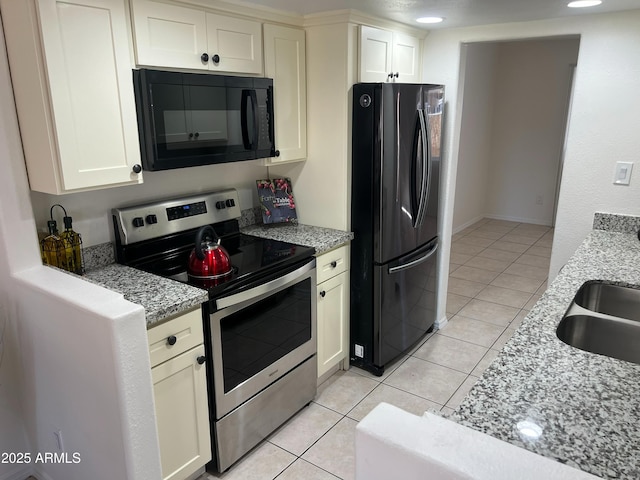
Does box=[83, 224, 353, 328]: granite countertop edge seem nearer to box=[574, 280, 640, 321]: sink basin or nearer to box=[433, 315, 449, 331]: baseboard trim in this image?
box=[574, 280, 640, 321]: sink basin

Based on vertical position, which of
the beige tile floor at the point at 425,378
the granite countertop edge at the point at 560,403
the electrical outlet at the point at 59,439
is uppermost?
the granite countertop edge at the point at 560,403

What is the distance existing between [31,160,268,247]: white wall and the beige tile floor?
1232mm

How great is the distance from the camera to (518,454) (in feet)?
2.80

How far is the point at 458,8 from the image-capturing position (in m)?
2.33

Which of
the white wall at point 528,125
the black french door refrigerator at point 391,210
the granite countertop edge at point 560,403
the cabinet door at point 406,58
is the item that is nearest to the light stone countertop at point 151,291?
the granite countertop edge at point 560,403

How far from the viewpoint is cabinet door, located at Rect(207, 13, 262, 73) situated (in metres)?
2.14

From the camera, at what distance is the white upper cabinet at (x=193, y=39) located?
74.0 inches

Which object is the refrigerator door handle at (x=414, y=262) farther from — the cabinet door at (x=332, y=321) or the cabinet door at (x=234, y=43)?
the cabinet door at (x=234, y=43)

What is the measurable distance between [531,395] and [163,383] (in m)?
1.30

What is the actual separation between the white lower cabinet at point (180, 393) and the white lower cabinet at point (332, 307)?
85cm

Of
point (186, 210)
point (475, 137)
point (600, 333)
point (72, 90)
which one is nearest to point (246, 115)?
point (186, 210)

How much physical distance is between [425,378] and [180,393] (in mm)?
1606

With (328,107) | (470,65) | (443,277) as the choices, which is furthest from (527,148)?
(328,107)

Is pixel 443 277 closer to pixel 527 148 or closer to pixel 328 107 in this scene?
pixel 328 107
